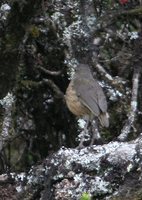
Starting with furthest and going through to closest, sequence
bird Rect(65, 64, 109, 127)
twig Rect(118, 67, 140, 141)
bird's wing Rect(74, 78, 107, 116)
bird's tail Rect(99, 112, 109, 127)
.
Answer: bird Rect(65, 64, 109, 127) → bird's wing Rect(74, 78, 107, 116) → bird's tail Rect(99, 112, 109, 127) → twig Rect(118, 67, 140, 141)

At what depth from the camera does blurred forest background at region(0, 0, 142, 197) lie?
218 inches

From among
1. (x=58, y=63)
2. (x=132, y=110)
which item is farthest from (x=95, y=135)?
(x=58, y=63)

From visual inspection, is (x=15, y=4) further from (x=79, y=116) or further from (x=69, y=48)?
(x=79, y=116)

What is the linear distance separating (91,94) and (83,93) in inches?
7.3

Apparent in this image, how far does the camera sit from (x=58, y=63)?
5.93 meters

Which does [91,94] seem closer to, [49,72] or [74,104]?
[74,104]

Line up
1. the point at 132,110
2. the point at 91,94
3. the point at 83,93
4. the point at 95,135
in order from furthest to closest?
1. the point at 83,93
2. the point at 91,94
3. the point at 95,135
4. the point at 132,110

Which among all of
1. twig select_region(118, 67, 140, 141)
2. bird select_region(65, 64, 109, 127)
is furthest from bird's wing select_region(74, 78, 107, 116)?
twig select_region(118, 67, 140, 141)

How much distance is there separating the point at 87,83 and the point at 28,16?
732 millimetres

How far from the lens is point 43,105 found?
5.99 metres

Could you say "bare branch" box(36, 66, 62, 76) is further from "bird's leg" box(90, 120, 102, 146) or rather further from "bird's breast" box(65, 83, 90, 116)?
"bird's leg" box(90, 120, 102, 146)

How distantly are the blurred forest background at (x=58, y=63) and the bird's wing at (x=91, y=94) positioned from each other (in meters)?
0.11

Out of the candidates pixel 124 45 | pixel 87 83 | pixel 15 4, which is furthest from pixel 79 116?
pixel 15 4

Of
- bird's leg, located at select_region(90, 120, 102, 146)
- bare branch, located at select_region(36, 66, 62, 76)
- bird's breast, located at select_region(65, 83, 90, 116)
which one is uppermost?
bare branch, located at select_region(36, 66, 62, 76)
